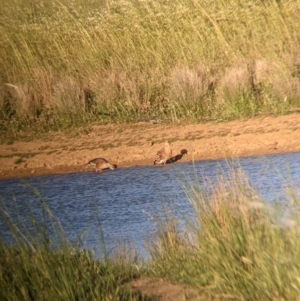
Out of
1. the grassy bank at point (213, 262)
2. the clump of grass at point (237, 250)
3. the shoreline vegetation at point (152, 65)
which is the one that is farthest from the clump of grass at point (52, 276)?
the shoreline vegetation at point (152, 65)

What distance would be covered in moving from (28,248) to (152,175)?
6209 mm

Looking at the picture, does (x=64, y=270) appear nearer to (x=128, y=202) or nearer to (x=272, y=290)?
(x=272, y=290)

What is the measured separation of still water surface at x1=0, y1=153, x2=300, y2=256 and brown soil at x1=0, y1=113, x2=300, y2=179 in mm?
420

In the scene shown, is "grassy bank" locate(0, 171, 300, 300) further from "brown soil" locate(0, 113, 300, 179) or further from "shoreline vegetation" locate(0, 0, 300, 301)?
"brown soil" locate(0, 113, 300, 179)

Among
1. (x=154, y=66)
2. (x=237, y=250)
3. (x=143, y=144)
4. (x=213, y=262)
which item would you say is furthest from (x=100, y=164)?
(x=237, y=250)

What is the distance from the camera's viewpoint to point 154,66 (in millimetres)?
17469

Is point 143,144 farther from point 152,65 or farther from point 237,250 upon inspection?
point 237,250

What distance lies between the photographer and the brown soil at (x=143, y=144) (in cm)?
1380

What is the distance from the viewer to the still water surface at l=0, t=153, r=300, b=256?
31.0 ft

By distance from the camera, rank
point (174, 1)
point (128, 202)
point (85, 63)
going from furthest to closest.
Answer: point (174, 1) < point (85, 63) < point (128, 202)

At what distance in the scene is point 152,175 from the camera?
12938 millimetres

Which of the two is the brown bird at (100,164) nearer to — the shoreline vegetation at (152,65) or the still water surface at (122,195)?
the still water surface at (122,195)

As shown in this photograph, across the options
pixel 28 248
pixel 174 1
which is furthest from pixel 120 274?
pixel 174 1

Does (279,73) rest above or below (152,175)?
above
